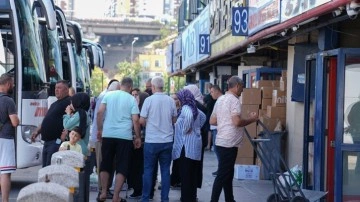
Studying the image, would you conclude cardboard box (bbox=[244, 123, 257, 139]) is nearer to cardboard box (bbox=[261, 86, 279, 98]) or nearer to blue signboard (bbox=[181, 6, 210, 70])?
cardboard box (bbox=[261, 86, 279, 98])

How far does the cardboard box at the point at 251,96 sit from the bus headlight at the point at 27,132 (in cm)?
466

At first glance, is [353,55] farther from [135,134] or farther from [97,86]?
[97,86]

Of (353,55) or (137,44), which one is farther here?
(137,44)

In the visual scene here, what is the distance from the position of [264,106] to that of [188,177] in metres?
4.74

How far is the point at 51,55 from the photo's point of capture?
16.4 meters

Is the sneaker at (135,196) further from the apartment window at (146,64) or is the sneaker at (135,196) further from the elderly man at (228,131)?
the apartment window at (146,64)

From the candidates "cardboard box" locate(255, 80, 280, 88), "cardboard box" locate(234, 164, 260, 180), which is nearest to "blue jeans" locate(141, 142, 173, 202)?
"cardboard box" locate(234, 164, 260, 180)

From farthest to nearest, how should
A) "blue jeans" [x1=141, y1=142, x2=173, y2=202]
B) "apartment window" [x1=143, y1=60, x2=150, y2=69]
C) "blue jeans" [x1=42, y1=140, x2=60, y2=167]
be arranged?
1. "apartment window" [x1=143, y1=60, x2=150, y2=69]
2. "blue jeans" [x1=141, y1=142, x2=173, y2=202]
3. "blue jeans" [x1=42, y1=140, x2=60, y2=167]

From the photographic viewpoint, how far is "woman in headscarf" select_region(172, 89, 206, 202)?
11.2 metres

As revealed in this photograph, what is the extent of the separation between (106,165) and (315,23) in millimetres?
3595

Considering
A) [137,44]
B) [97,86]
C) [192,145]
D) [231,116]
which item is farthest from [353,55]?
[137,44]

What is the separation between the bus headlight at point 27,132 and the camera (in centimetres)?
1261

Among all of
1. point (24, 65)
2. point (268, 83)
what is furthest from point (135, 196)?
point (268, 83)

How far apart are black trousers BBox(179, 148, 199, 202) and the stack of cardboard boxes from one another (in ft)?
12.6
